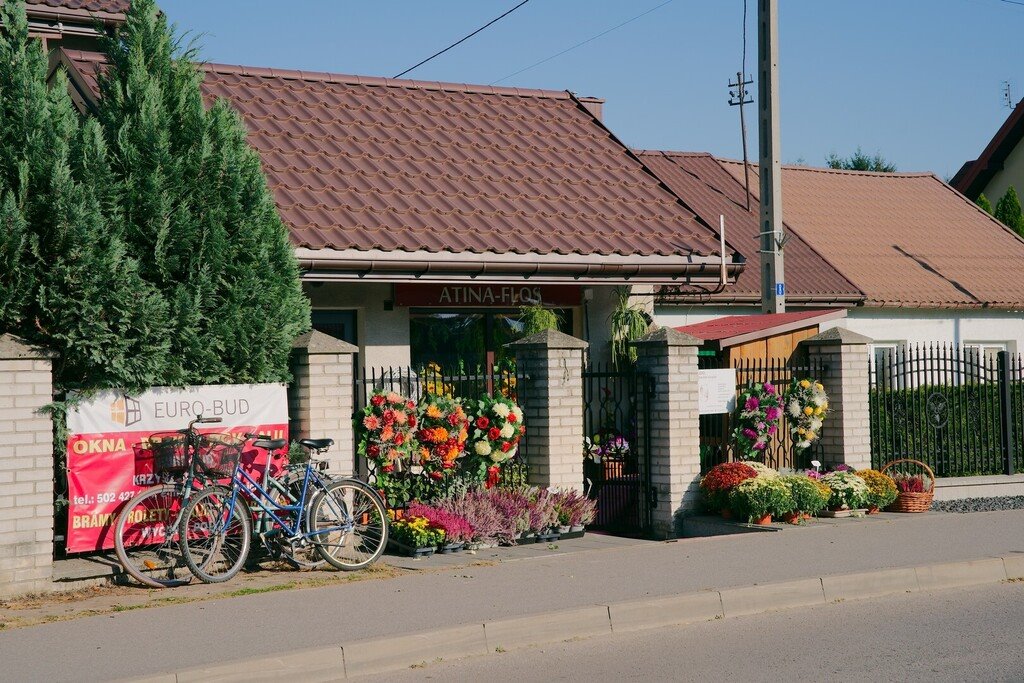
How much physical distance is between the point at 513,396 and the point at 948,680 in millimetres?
7075

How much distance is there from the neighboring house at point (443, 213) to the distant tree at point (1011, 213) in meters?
19.2

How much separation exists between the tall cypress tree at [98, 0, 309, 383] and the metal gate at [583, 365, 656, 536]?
3.98 metres

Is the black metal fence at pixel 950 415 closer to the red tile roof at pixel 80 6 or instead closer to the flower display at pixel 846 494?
the flower display at pixel 846 494

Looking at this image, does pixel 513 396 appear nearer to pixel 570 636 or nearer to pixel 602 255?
pixel 602 255

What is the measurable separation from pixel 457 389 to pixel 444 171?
9.67 ft

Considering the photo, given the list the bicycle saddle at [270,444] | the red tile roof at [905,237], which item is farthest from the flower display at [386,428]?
the red tile roof at [905,237]

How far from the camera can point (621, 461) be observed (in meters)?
14.2

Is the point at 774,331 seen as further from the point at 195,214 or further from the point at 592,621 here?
the point at 195,214

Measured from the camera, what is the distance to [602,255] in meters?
14.5

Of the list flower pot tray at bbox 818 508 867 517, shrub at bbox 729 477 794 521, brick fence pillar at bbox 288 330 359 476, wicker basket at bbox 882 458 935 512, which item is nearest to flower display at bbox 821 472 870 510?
flower pot tray at bbox 818 508 867 517

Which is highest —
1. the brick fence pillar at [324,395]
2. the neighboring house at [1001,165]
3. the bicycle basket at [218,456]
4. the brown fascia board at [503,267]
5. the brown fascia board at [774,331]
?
the neighboring house at [1001,165]

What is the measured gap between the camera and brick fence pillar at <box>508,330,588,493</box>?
1260 centimetres

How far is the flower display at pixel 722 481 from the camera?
511 inches

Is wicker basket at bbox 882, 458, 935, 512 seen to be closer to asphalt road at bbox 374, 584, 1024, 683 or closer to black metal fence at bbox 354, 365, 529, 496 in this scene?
black metal fence at bbox 354, 365, 529, 496
